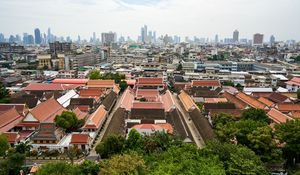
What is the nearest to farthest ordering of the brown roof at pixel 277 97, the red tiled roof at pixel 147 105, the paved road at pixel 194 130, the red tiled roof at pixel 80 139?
1. the red tiled roof at pixel 80 139
2. the paved road at pixel 194 130
3. the red tiled roof at pixel 147 105
4. the brown roof at pixel 277 97

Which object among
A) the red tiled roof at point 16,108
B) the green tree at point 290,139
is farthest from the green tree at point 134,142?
the red tiled roof at point 16,108

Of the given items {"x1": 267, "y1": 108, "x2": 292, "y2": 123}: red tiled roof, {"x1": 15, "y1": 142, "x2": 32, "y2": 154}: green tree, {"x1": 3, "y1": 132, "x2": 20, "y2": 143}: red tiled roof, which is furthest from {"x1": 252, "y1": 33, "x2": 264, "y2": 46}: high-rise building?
{"x1": 15, "y1": 142, "x2": 32, "y2": 154}: green tree

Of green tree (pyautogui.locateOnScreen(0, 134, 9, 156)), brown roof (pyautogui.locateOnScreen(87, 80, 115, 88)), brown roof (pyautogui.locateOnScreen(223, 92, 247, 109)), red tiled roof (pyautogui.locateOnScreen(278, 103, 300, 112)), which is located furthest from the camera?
brown roof (pyautogui.locateOnScreen(87, 80, 115, 88))

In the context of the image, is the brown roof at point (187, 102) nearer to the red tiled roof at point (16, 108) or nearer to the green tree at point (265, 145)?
Result: the green tree at point (265, 145)

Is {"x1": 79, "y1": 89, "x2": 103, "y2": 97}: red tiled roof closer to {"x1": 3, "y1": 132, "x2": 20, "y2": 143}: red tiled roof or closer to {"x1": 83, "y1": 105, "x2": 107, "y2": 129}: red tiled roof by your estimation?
{"x1": 83, "y1": 105, "x2": 107, "y2": 129}: red tiled roof

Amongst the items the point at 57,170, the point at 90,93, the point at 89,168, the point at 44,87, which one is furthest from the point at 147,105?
the point at 44,87

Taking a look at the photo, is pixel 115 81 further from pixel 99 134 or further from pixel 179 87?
pixel 99 134
